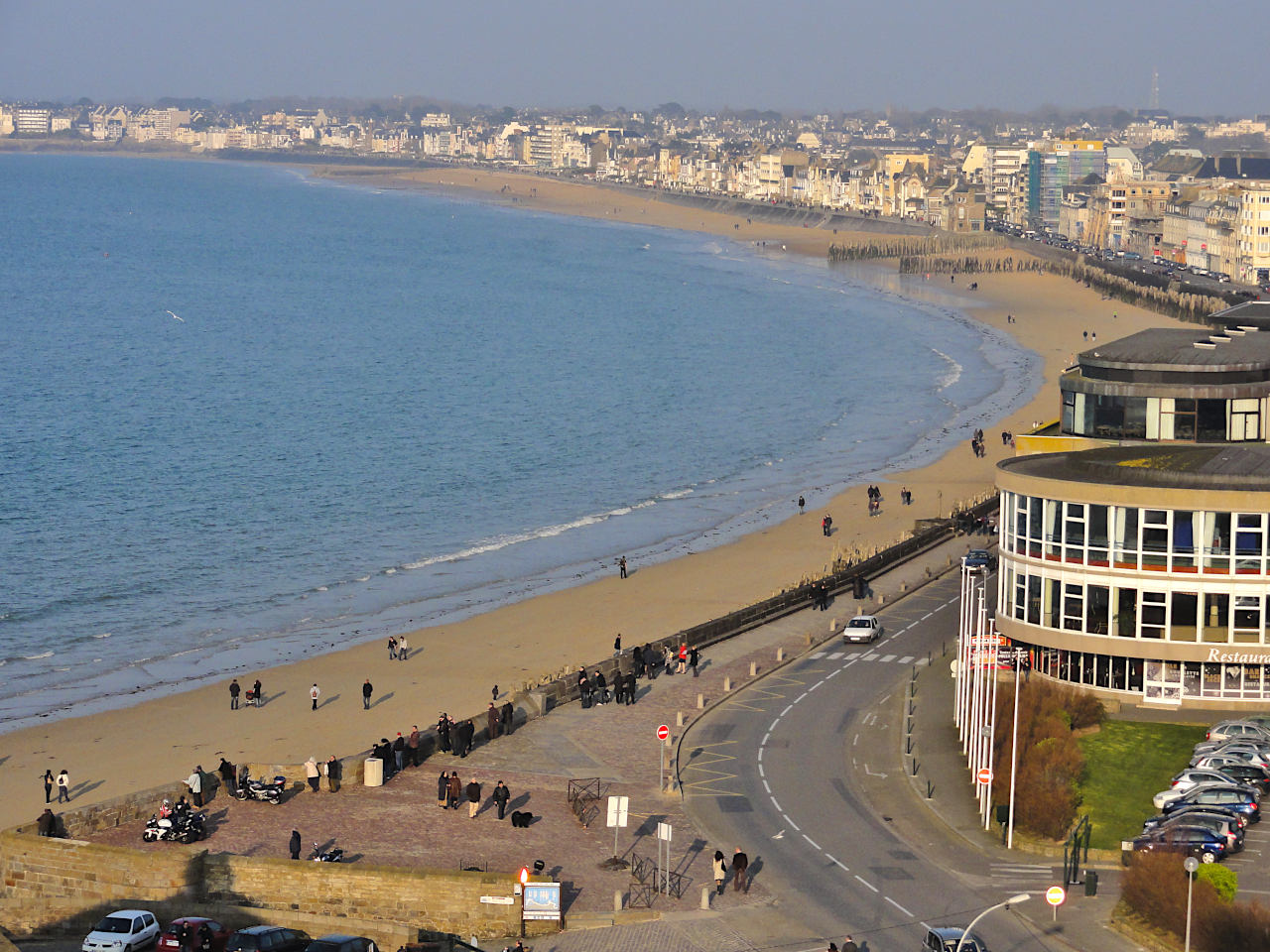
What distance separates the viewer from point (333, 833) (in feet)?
118

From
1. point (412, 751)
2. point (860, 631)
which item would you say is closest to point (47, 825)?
point (412, 751)

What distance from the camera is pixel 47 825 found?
112 ft

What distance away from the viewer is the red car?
3048cm

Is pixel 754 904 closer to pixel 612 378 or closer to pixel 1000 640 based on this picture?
pixel 1000 640

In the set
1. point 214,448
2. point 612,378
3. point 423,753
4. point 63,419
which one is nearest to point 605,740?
point 423,753

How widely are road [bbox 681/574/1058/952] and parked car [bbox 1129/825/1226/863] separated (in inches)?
79.0

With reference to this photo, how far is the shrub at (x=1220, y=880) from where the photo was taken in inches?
1212

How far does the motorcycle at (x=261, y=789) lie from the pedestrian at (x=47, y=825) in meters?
4.58

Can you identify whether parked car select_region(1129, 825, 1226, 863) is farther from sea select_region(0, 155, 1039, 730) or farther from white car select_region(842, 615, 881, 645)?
sea select_region(0, 155, 1039, 730)

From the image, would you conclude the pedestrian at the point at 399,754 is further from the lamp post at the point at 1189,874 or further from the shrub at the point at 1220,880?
the shrub at the point at 1220,880

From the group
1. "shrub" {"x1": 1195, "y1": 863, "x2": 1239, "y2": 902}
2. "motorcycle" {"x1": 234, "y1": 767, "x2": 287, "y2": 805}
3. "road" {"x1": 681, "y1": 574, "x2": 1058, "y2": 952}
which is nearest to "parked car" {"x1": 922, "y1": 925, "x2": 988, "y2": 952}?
"road" {"x1": 681, "y1": 574, "x2": 1058, "y2": 952}

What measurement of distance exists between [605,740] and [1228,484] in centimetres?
1649

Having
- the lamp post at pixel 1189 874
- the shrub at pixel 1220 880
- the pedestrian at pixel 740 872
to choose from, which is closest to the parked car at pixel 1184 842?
the shrub at pixel 1220 880

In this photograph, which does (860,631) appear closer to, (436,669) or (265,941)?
(436,669)
